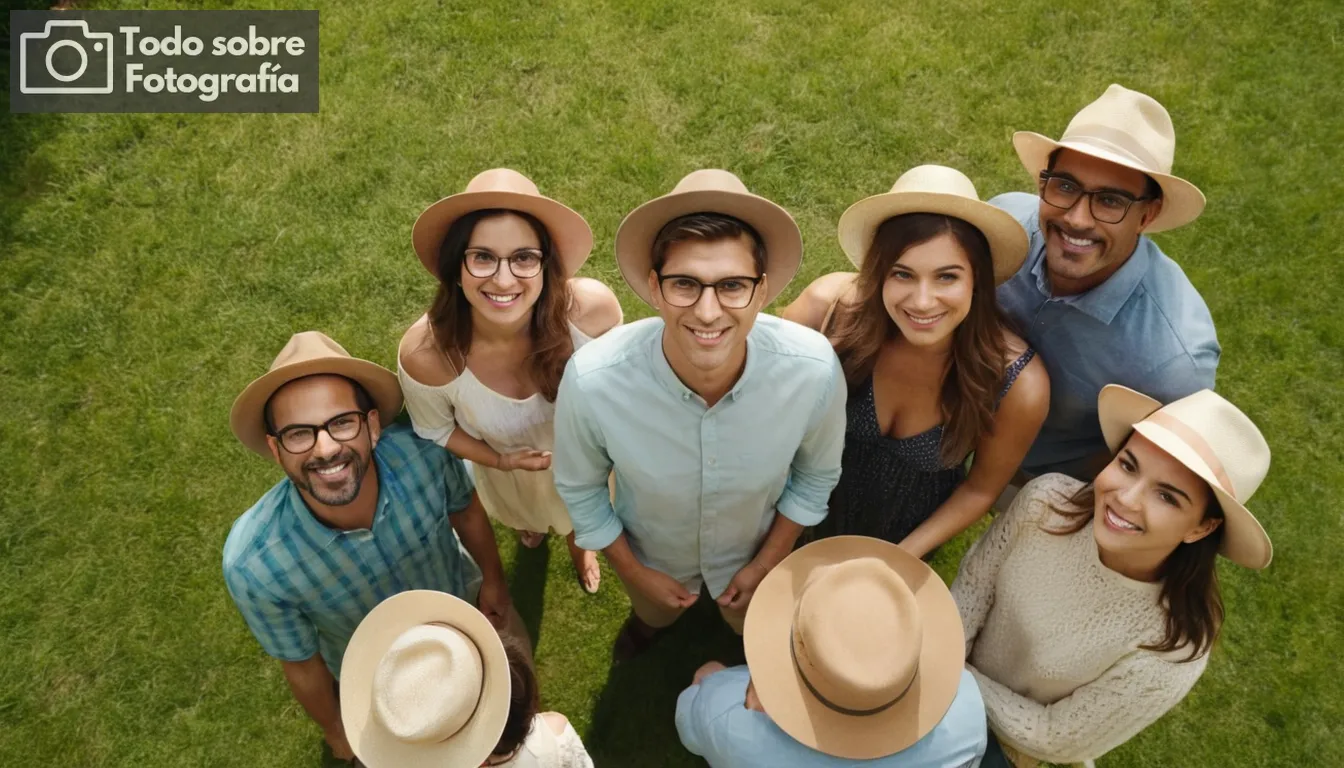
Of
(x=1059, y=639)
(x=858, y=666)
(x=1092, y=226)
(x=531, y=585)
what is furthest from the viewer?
(x=531, y=585)

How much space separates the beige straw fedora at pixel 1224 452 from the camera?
2.62 m

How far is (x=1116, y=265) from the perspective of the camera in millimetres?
3318

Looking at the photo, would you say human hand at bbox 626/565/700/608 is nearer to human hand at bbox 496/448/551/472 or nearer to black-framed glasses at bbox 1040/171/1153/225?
human hand at bbox 496/448/551/472

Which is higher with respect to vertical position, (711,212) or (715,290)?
(711,212)

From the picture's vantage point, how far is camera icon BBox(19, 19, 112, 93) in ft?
21.8

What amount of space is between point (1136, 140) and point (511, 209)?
245 cm

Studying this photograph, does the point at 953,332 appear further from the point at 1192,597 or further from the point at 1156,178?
the point at 1192,597

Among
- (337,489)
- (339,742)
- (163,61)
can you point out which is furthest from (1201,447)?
(163,61)

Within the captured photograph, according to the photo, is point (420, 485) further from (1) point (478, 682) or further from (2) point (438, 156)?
(2) point (438, 156)

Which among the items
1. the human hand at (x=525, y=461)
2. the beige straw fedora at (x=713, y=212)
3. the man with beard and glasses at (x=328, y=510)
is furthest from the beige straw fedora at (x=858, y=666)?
the man with beard and glasses at (x=328, y=510)

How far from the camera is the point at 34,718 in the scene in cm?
463

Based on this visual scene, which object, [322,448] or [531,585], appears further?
[531,585]

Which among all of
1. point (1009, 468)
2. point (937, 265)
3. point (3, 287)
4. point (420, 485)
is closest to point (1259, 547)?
point (1009, 468)

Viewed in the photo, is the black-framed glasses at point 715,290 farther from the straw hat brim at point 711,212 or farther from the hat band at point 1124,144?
the hat band at point 1124,144
